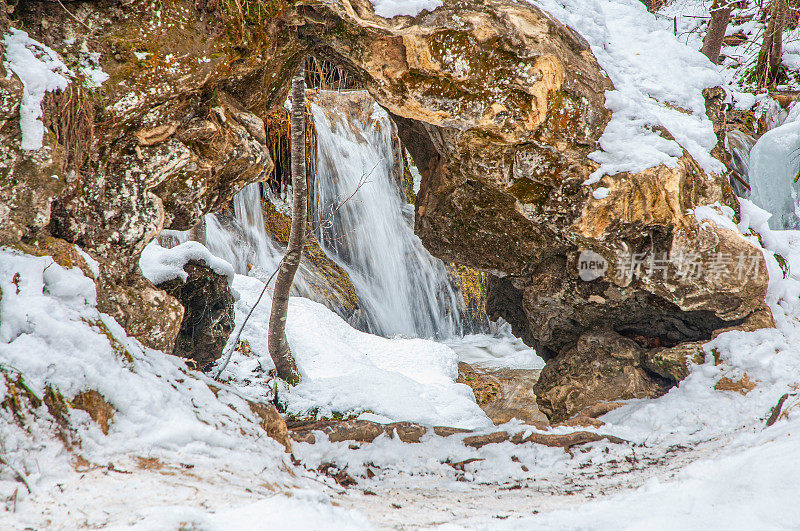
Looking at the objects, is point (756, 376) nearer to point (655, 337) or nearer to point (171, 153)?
point (655, 337)

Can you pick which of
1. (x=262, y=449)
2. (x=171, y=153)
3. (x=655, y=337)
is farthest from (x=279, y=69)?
(x=655, y=337)

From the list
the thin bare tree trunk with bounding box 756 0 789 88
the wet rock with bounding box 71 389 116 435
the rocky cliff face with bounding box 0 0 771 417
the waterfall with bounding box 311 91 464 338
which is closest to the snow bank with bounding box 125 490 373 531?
the wet rock with bounding box 71 389 116 435

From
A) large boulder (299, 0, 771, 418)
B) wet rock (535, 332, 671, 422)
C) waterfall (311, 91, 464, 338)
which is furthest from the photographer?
waterfall (311, 91, 464, 338)

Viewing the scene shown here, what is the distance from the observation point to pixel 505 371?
7629mm

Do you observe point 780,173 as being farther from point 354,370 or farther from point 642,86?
point 354,370

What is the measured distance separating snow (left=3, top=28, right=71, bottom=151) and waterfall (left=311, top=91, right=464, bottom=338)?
6.35m

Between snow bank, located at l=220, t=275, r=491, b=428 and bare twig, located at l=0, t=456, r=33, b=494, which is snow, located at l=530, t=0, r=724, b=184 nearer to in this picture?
snow bank, located at l=220, t=275, r=491, b=428

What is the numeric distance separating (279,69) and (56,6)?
145cm

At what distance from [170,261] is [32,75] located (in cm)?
229

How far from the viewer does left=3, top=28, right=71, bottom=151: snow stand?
6.75 feet

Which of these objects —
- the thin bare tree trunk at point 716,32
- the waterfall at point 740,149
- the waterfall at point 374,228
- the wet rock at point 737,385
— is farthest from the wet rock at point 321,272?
the waterfall at point 740,149

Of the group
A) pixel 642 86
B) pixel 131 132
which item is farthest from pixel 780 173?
pixel 131 132

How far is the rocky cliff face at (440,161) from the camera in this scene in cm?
240

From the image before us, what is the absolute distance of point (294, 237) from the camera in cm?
450
